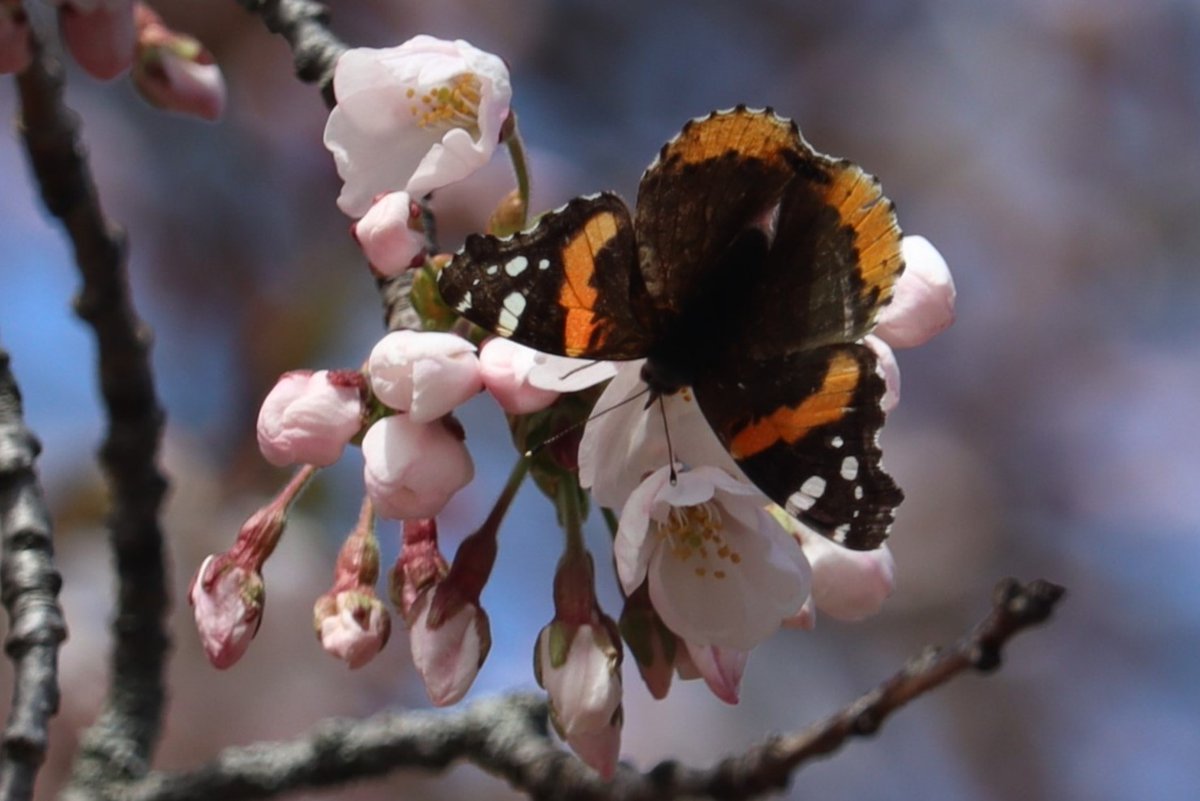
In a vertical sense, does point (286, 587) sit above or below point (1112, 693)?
above

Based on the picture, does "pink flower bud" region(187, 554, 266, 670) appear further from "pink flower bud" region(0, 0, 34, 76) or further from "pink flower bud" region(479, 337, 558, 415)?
"pink flower bud" region(0, 0, 34, 76)

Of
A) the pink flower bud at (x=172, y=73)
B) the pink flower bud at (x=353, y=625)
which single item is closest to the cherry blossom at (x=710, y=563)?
the pink flower bud at (x=353, y=625)

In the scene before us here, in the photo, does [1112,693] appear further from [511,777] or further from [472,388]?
[472,388]

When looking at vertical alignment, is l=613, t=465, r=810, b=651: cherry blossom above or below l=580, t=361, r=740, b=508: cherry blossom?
below

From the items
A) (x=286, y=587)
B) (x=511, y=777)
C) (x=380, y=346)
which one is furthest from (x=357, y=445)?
(x=286, y=587)

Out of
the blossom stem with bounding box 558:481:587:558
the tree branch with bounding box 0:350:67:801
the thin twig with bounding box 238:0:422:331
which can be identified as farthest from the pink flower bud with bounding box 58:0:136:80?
the blossom stem with bounding box 558:481:587:558

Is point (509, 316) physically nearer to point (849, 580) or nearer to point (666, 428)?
point (666, 428)

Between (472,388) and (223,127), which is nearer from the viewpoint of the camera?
(472,388)
